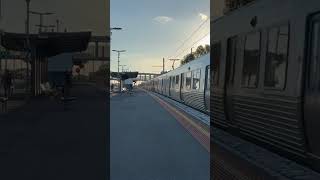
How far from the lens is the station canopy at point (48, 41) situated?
1364 inches

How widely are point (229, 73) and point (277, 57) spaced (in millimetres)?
3643

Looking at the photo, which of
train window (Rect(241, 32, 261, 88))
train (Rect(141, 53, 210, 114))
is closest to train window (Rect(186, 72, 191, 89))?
train (Rect(141, 53, 210, 114))

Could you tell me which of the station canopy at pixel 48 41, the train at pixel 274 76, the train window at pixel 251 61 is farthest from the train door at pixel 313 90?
the station canopy at pixel 48 41

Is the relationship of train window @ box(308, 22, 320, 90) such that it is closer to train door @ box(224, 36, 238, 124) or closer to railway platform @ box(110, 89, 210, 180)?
railway platform @ box(110, 89, 210, 180)

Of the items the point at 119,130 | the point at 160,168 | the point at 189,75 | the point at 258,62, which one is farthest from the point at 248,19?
the point at 189,75

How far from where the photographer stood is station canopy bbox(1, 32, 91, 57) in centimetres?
3466

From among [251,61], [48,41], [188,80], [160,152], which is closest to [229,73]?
[251,61]

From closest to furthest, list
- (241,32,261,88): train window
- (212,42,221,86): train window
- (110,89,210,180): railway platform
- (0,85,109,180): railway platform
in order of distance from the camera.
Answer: (110,89,210,180): railway platform
(0,85,109,180): railway platform
(241,32,261,88): train window
(212,42,221,86): train window

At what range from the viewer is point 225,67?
45.4 feet

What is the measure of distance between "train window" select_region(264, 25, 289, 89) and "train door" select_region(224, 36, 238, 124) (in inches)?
99.7

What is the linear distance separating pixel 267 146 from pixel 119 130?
6742 millimetres

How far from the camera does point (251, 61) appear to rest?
11.6 m

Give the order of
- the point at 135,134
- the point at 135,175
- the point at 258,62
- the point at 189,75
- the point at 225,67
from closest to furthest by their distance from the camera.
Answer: the point at 135,175, the point at 258,62, the point at 225,67, the point at 135,134, the point at 189,75

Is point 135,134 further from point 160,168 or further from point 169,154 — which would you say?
point 160,168
